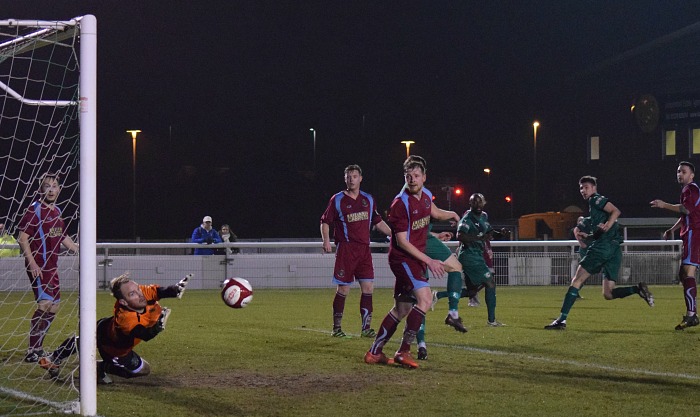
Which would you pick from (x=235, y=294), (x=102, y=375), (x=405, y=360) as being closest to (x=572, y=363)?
(x=405, y=360)

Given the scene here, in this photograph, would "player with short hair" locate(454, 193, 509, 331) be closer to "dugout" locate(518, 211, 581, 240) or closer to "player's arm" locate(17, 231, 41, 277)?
"player's arm" locate(17, 231, 41, 277)

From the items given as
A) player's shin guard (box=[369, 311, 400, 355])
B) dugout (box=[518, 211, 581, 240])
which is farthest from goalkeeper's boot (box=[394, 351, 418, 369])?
dugout (box=[518, 211, 581, 240])

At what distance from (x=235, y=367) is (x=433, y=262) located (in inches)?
83.4

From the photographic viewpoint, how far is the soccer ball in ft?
25.4

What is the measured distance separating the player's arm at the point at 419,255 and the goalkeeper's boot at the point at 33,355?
363 centimetres

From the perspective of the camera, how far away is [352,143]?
62938 millimetres

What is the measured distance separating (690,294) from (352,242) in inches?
180

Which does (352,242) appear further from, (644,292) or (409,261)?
(644,292)

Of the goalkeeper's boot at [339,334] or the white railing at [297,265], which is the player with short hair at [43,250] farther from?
the white railing at [297,265]

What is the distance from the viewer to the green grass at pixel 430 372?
6.45 metres

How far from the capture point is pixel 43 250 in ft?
29.1

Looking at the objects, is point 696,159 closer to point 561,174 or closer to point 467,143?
point 561,174

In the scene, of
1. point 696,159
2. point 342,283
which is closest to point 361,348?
point 342,283

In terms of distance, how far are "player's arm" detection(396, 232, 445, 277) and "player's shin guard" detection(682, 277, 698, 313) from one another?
514 centimetres
